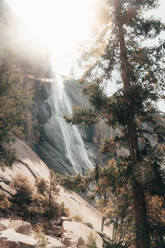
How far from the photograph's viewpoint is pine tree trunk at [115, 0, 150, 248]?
16.9 feet

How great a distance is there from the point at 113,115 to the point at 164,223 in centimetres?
392

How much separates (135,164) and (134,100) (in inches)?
81.5

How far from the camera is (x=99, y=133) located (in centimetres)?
4275

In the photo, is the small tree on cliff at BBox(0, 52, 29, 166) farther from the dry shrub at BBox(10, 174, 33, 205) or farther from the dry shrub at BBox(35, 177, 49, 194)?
the dry shrub at BBox(35, 177, 49, 194)

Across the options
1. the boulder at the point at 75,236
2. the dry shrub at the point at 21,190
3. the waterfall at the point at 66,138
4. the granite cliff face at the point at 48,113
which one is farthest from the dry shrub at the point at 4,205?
the waterfall at the point at 66,138

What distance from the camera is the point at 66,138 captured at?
32938mm

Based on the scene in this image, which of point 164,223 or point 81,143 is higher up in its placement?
point 81,143

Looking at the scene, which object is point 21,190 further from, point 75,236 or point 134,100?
point 134,100

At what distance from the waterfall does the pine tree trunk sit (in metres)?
22.7

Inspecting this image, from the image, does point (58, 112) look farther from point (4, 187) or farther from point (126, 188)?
point (126, 188)

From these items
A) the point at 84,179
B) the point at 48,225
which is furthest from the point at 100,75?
the point at 48,225

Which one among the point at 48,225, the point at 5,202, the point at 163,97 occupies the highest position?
the point at 163,97

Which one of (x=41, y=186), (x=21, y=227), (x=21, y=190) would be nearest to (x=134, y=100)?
(x=21, y=227)

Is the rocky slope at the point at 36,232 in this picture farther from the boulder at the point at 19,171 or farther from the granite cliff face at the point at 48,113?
the granite cliff face at the point at 48,113
